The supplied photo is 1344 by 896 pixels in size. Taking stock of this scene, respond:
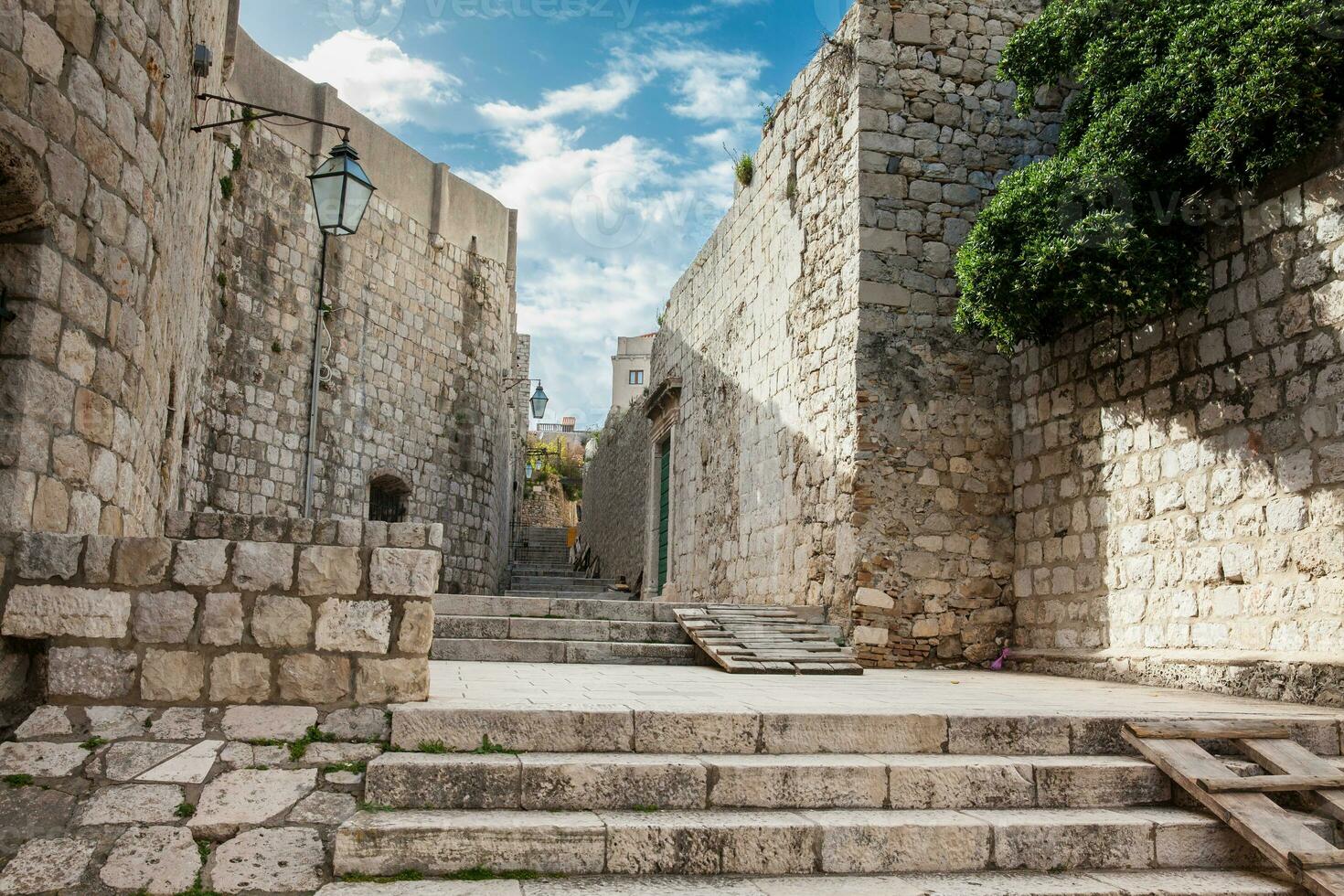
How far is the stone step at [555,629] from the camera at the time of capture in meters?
7.24

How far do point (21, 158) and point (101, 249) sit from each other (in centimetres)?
66

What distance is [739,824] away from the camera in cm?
333

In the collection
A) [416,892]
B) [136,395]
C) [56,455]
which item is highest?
[136,395]

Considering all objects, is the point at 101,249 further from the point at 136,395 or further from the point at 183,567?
the point at 183,567

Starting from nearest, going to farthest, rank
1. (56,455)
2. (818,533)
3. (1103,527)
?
(56,455) → (1103,527) → (818,533)

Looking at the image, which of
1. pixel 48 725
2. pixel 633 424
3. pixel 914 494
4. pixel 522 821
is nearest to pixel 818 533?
pixel 914 494

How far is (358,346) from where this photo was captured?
45.1ft

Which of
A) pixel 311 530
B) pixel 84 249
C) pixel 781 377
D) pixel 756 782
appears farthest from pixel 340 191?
pixel 756 782

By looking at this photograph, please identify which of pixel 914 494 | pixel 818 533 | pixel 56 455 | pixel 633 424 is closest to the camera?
pixel 56 455

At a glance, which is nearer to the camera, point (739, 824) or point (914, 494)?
point (739, 824)

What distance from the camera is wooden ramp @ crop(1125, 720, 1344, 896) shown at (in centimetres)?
330

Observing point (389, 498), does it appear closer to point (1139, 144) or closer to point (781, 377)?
point (781, 377)

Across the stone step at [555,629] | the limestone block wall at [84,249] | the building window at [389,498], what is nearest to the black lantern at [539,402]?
the building window at [389,498]

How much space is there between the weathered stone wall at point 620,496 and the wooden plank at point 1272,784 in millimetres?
12652
